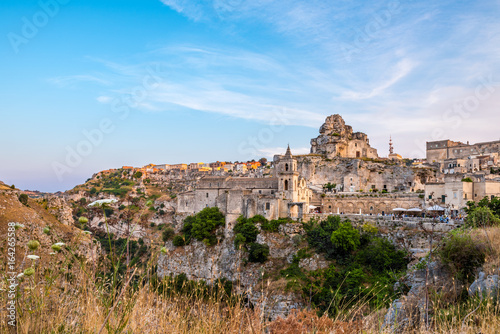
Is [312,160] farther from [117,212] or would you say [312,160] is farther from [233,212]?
[117,212]

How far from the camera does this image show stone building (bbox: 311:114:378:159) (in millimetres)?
49344

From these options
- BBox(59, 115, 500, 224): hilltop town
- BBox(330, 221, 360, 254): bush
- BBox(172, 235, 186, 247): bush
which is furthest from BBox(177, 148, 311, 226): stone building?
BBox(330, 221, 360, 254): bush

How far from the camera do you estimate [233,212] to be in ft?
104

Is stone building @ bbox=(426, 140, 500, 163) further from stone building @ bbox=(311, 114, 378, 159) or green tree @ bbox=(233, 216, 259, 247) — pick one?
green tree @ bbox=(233, 216, 259, 247)

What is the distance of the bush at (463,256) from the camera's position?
9578 millimetres

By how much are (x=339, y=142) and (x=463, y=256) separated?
4078cm

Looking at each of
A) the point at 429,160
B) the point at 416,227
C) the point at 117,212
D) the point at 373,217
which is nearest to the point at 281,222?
the point at 373,217

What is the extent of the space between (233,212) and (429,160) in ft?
136

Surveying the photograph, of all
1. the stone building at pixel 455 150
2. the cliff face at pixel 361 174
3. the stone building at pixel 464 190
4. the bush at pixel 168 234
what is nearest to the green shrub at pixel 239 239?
the bush at pixel 168 234

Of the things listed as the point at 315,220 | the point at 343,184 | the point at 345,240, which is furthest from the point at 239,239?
the point at 343,184

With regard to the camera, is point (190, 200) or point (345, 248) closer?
point (345, 248)

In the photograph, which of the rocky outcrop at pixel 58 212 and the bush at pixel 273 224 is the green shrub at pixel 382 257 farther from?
the rocky outcrop at pixel 58 212

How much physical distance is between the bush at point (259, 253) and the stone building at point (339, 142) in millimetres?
24857

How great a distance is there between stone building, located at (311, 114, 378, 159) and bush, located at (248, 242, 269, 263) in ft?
81.6
